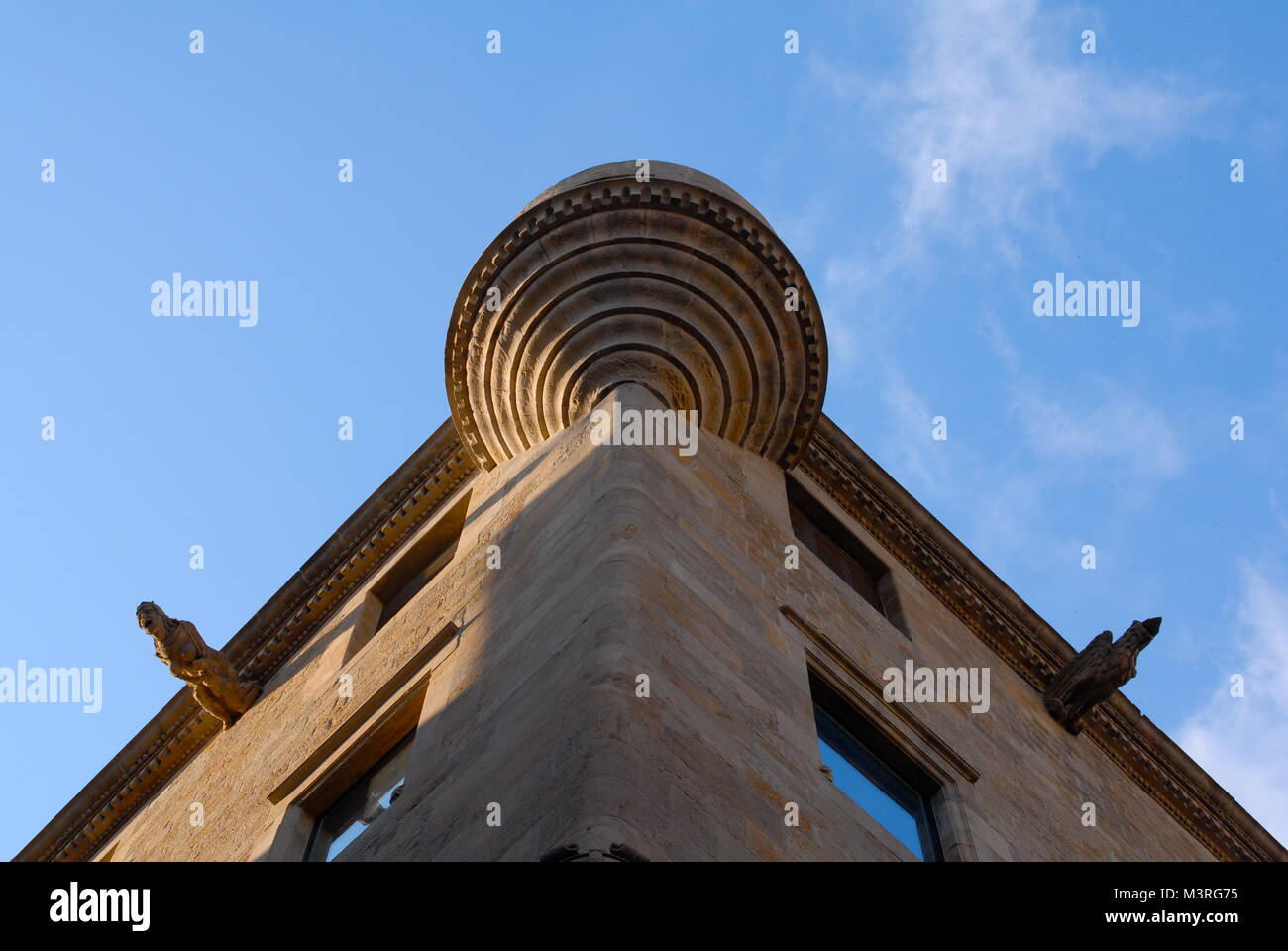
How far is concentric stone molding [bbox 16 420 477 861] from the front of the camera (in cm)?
1477

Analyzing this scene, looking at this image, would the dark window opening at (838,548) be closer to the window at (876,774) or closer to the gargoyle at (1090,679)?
the gargoyle at (1090,679)

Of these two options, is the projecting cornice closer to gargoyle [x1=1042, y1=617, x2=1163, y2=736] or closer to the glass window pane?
gargoyle [x1=1042, y1=617, x2=1163, y2=736]

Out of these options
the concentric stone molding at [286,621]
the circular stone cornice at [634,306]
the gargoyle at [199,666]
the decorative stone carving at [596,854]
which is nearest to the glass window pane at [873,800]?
the circular stone cornice at [634,306]

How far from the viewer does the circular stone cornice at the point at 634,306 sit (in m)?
11.6

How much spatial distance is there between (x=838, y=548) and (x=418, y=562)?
3807 millimetres

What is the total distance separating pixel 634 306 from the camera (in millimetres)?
11656

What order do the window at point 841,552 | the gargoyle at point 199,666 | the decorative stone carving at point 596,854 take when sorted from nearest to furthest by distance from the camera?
the decorative stone carving at point 596,854 → the window at point 841,552 → the gargoyle at point 199,666

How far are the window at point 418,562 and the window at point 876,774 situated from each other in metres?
4.73

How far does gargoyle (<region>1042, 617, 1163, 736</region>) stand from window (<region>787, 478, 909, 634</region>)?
2.02m

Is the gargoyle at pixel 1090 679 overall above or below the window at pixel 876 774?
above

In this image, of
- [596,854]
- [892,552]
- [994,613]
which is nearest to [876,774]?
[596,854]
